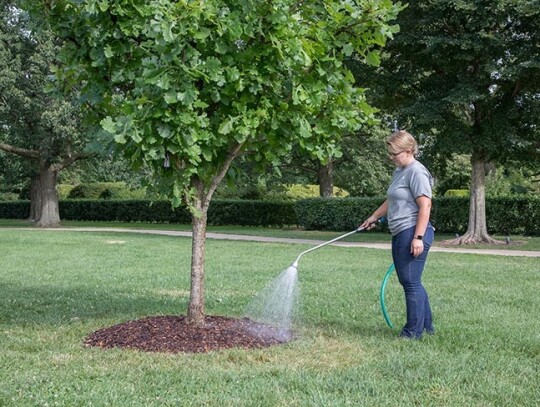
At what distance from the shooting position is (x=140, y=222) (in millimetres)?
32531

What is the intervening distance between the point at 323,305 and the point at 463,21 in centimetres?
1163

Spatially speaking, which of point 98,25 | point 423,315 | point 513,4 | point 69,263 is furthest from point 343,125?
point 513,4

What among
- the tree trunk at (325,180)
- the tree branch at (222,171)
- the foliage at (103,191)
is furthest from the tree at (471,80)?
the foliage at (103,191)

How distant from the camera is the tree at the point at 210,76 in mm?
4586

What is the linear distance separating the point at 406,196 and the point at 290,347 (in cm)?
153

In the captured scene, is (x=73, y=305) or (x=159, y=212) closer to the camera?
(x=73, y=305)

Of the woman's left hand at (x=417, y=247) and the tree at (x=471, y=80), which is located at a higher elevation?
the tree at (x=471, y=80)

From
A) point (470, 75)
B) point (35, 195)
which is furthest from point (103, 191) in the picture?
point (470, 75)

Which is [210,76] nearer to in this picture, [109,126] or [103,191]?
[109,126]

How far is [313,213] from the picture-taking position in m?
24.8

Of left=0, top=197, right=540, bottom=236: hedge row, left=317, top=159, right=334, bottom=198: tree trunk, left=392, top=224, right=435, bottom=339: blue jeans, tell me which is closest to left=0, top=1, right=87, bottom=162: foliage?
left=0, top=197, right=540, bottom=236: hedge row

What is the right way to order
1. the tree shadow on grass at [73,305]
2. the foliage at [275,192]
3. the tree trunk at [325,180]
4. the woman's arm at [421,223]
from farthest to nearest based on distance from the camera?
the foliage at [275,192]
the tree trunk at [325,180]
the tree shadow on grass at [73,305]
the woman's arm at [421,223]

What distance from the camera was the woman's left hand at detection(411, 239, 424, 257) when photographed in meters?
5.16

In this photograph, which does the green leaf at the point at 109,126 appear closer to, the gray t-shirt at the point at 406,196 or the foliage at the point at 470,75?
the gray t-shirt at the point at 406,196
